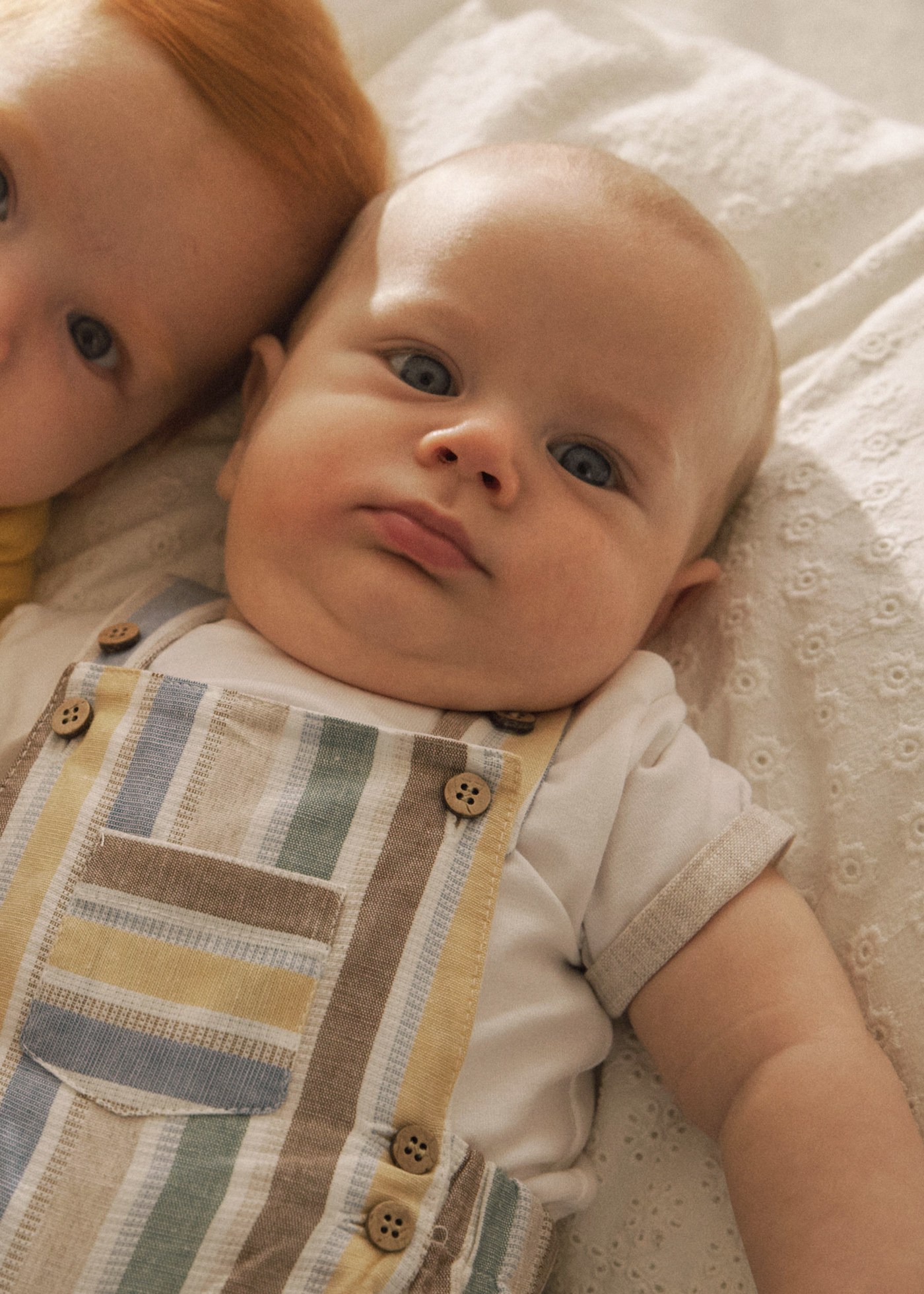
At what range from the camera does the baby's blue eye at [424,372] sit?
1137 millimetres

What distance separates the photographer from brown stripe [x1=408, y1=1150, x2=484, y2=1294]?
94cm

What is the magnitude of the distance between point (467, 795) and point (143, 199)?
0.72 metres

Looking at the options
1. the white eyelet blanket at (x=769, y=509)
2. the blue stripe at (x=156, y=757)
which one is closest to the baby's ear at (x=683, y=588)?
the white eyelet blanket at (x=769, y=509)

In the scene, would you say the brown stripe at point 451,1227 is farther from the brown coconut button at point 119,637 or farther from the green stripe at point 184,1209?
the brown coconut button at point 119,637

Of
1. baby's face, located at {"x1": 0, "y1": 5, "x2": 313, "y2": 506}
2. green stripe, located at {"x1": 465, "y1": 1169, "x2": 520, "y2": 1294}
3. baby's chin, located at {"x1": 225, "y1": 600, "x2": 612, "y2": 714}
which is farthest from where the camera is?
baby's face, located at {"x1": 0, "y1": 5, "x2": 313, "y2": 506}

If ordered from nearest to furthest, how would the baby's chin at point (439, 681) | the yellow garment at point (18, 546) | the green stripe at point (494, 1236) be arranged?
the green stripe at point (494, 1236) → the baby's chin at point (439, 681) → the yellow garment at point (18, 546)

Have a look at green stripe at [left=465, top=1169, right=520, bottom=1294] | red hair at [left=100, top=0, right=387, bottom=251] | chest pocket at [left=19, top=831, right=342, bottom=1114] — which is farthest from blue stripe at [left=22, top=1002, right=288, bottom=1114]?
red hair at [left=100, top=0, right=387, bottom=251]

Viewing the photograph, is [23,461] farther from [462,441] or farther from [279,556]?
[462,441]

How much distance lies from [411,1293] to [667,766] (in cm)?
50

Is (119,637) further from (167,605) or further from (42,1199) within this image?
(42,1199)

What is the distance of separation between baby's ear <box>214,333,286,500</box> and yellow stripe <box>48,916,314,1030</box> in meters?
0.51

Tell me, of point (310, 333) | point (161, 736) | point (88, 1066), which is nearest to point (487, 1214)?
point (88, 1066)

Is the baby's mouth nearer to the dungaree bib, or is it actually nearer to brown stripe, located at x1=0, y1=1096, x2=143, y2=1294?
the dungaree bib

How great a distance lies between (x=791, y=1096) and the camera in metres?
0.96
